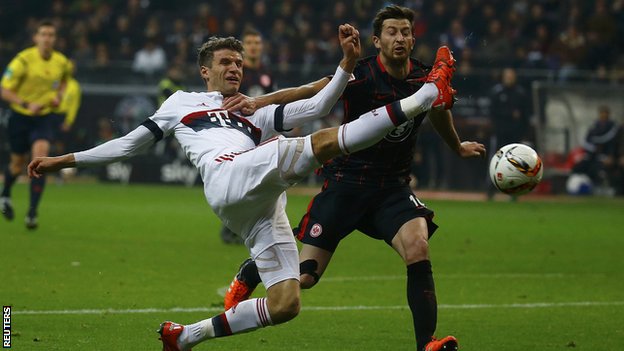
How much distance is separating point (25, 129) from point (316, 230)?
8.27m

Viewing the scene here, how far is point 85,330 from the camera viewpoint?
774 centimetres

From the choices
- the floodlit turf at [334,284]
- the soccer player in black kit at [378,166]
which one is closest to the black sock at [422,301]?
the soccer player in black kit at [378,166]

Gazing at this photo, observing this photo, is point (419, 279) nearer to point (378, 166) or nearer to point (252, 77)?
point (378, 166)

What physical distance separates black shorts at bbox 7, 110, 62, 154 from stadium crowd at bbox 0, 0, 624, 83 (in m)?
8.52

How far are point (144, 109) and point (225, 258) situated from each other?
1207 centimetres

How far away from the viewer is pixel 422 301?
683cm

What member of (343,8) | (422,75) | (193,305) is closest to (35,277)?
(193,305)

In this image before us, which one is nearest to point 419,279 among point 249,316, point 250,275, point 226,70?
point 249,316

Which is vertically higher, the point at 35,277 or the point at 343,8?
the point at 343,8

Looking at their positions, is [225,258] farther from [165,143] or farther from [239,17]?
[239,17]

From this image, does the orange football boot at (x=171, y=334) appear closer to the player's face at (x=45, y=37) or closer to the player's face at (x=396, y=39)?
the player's face at (x=396, y=39)

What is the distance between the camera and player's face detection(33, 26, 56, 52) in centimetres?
1472

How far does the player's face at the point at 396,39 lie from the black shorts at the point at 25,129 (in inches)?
321

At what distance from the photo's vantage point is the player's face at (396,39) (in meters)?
7.40
